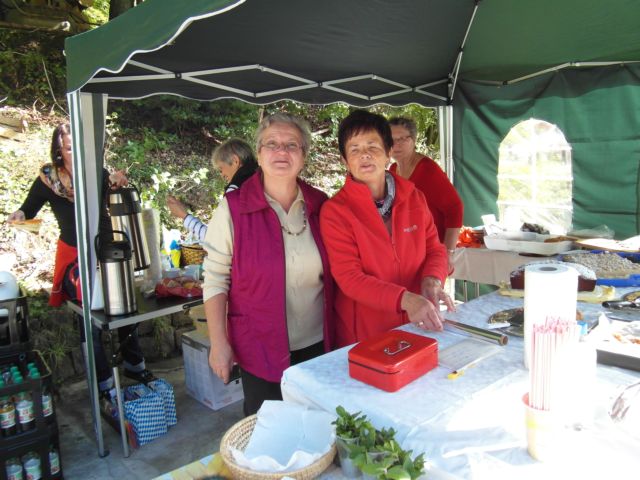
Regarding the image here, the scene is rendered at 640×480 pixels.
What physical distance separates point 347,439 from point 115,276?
2.10 meters

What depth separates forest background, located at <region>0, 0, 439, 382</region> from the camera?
172 inches

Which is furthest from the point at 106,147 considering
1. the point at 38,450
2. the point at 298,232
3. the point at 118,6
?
the point at 298,232

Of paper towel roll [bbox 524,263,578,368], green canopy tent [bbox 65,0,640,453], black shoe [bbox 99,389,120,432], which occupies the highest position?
green canopy tent [bbox 65,0,640,453]

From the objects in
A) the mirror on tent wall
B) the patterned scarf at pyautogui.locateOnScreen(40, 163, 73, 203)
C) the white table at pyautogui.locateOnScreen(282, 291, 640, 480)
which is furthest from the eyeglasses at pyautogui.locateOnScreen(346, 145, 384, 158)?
the mirror on tent wall

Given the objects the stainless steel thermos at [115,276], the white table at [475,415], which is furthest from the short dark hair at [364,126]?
the stainless steel thermos at [115,276]

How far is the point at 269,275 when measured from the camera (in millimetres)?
1850

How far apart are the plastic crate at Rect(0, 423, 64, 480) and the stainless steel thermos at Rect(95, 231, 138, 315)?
670 millimetres

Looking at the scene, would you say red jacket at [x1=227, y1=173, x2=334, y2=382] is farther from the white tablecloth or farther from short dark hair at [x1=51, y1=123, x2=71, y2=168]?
the white tablecloth

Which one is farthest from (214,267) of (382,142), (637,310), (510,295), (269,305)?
(637,310)

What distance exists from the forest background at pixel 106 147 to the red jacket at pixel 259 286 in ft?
7.63

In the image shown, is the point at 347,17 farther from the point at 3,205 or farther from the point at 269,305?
the point at 3,205

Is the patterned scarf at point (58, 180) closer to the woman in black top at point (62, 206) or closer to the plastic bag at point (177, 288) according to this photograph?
the woman in black top at point (62, 206)

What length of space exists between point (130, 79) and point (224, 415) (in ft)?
7.29

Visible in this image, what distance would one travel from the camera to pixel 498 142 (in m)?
4.89
